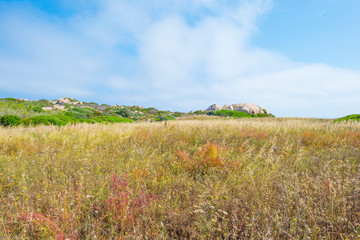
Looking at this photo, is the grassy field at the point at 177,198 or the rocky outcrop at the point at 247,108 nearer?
the grassy field at the point at 177,198

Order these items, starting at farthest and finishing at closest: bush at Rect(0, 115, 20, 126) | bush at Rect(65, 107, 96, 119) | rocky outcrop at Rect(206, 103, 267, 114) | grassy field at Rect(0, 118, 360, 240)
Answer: rocky outcrop at Rect(206, 103, 267, 114), bush at Rect(65, 107, 96, 119), bush at Rect(0, 115, 20, 126), grassy field at Rect(0, 118, 360, 240)

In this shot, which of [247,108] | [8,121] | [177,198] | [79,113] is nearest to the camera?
[177,198]

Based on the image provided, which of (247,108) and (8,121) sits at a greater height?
(247,108)

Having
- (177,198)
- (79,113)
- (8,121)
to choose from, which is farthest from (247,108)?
(177,198)

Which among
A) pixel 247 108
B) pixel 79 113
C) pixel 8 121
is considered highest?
pixel 247 108

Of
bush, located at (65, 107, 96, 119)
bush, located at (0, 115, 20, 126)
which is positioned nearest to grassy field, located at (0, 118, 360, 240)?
bush, located at (0, 115, 20, 126)

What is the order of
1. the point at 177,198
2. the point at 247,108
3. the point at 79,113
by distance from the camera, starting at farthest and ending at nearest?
1. the point at 247,108
2. the point at 79,113
3. the point at 177,198

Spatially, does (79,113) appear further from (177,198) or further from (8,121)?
(177,198)

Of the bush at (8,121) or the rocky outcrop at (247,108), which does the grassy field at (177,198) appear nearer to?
the bush at (8,121)

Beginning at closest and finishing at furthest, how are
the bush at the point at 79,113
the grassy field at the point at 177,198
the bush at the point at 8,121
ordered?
the grassy field at the point at 177,198 < the bush at the point at 8,121 < the bush at the point at 79,113

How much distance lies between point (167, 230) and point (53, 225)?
4.99 feet

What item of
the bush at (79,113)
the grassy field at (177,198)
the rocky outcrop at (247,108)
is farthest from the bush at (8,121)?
the rocky outcrop at (247,108)

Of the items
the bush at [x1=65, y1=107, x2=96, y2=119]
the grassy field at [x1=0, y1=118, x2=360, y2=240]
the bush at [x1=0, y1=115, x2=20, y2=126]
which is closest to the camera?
the grassy field at [x1=0, y1=118, x2=360, y2=240]

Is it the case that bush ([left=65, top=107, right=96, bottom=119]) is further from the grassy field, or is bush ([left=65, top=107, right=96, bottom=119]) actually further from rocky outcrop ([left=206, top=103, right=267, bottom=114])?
rocky outcrop ([left=206, top=103, right=267, bottom=114])
